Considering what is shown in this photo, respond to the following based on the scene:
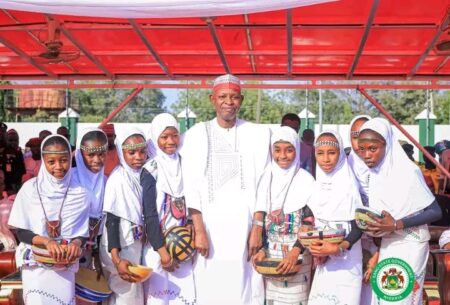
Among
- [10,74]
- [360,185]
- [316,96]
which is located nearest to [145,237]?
[360,185]

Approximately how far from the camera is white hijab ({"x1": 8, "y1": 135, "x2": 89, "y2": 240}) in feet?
12.5

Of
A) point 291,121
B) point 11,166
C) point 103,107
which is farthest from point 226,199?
point 103,107

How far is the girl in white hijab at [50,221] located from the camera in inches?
150

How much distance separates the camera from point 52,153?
3.78 meters

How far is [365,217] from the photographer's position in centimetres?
368

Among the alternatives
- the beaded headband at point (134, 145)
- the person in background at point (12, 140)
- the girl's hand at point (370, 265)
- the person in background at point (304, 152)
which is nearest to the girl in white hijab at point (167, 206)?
the beaded headband at point (134, 145)

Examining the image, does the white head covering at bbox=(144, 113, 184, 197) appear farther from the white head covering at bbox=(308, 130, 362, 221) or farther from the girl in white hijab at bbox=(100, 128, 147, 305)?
the white head covering at bbox=(308, 130, 362, 221)

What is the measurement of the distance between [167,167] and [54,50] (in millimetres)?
2913

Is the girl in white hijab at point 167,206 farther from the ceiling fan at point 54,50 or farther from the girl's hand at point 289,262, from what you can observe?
the ceiling fan at point 54,50

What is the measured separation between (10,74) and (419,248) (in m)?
6.31

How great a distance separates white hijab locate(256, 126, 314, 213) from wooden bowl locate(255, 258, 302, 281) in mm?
327

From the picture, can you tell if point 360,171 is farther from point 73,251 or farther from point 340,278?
point 73,251

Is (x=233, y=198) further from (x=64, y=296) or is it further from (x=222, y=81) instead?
(x=64, y=296)

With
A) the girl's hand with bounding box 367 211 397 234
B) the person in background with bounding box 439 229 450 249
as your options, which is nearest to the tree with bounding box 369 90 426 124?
the person in background with bounding box 439 229 450 249
